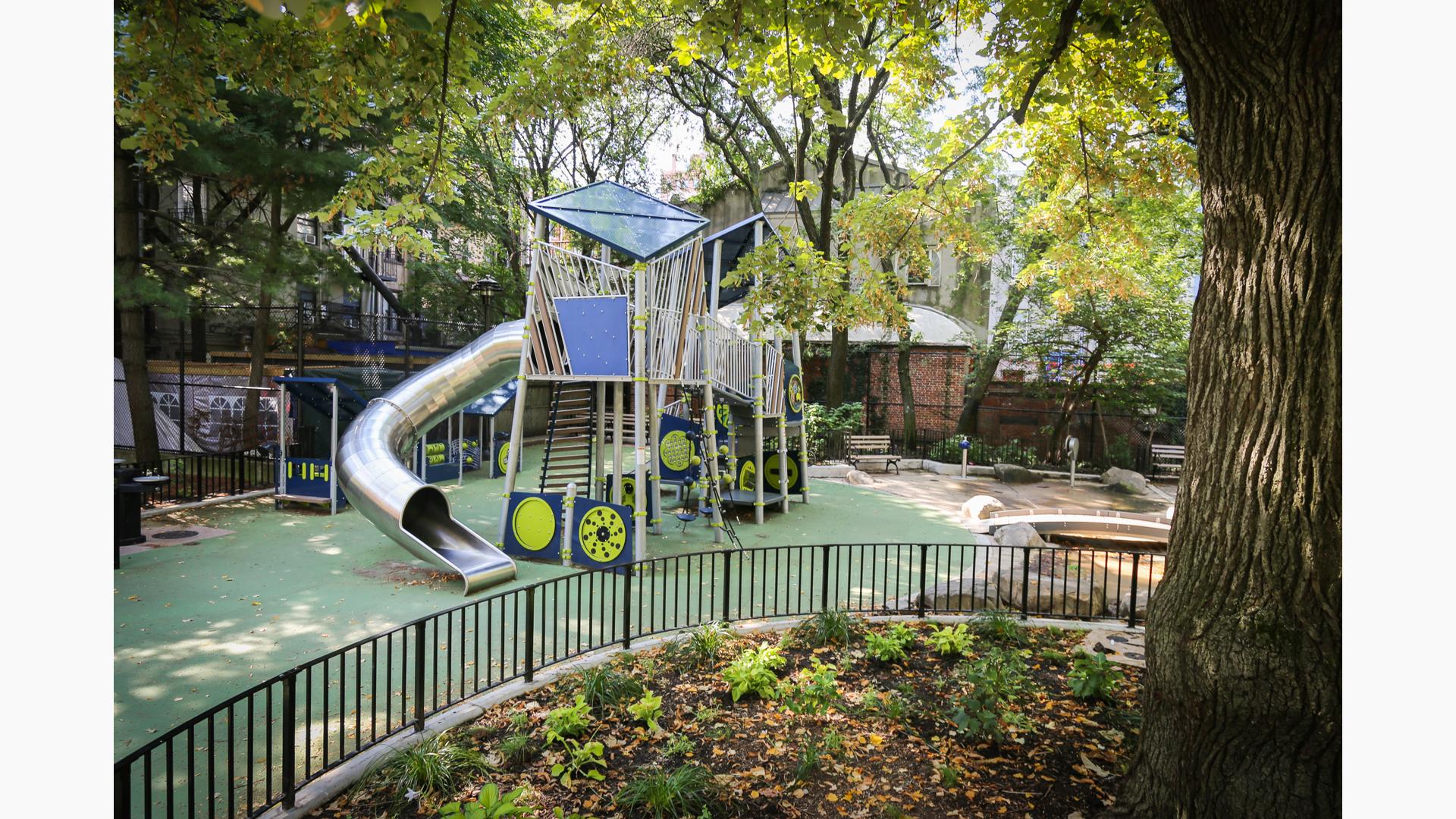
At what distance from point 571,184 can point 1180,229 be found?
18842mm

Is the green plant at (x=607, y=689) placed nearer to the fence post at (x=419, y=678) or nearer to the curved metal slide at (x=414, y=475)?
the fence post at (x=419, y=678)

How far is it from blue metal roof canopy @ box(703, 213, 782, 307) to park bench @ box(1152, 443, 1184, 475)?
1255 centimetres

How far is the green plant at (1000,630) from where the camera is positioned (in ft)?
21.6

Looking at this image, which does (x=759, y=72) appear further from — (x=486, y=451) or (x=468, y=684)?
(x=486, y=451)

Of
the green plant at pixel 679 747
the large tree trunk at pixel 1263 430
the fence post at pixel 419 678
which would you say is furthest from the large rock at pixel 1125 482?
the fence post at pixel 419 678

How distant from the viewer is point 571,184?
2659 centimetres

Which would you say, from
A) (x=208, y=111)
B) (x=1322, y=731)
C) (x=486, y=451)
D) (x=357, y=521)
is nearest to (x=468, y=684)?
(x=208, y=111)

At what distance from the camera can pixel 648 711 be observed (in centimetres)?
489

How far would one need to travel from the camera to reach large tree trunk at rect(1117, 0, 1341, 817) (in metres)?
3.18

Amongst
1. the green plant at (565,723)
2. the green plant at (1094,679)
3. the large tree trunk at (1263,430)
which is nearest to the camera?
the large tree trunk at (1263,430)

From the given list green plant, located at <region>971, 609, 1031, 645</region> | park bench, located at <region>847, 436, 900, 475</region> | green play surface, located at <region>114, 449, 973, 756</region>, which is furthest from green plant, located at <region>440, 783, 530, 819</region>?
park bench, located at <region>847, 436, 900, 475</region>

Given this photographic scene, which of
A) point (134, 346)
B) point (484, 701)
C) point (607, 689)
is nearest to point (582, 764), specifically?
point (607, 689)

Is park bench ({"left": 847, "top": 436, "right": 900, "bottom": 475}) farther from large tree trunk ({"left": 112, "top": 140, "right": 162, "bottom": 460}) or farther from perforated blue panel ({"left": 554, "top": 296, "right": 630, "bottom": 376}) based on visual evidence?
large tree trunk ({"left": 112, "top": 140, "right": 162, "bottom": 460})

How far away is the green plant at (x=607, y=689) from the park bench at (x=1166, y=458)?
62.9 ft
